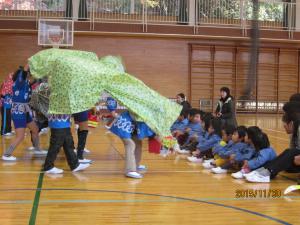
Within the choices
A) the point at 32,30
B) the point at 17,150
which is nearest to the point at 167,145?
the point at 17,150

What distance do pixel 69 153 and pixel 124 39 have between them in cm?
1301

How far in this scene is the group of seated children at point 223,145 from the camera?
6.10 meters

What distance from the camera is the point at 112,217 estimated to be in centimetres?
406

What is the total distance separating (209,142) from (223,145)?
589 millimetres

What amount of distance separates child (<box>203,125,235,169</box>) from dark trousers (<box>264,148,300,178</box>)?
3.08 ft

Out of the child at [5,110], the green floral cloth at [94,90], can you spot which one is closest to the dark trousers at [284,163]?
the green floral cloth at [94,90]

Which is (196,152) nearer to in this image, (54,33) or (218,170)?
(218,170)

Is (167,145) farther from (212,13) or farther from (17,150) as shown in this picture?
(212,13)

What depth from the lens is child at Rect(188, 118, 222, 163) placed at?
746 cm

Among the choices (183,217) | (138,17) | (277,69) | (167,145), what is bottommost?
(183,217)

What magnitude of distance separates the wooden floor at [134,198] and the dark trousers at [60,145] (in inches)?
7.5

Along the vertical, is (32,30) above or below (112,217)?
above

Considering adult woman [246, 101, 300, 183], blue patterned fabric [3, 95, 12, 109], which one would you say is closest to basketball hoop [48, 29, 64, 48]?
blue patterned fabric [3, 95, 12, 109]
